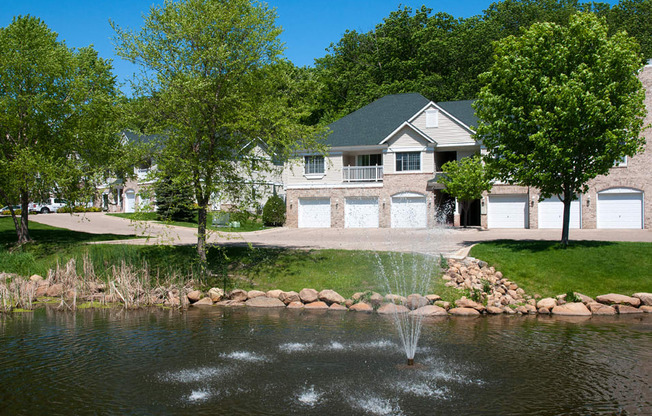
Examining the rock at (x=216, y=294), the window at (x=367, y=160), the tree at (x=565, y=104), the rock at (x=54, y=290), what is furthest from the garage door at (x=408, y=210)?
the rock at (x=54, y=290)

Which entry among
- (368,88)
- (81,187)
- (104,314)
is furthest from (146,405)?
(368,88)

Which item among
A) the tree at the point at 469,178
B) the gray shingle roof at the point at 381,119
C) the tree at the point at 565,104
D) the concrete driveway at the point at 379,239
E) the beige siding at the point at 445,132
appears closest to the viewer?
the tree at the point at 565,104

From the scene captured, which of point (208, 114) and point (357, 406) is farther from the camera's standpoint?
point (208, 114)

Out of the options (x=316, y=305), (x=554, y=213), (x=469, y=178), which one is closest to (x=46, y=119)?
(x=316, y=305)

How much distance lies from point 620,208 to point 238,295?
26957mm

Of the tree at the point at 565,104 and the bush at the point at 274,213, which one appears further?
the bush at the point at 274,213

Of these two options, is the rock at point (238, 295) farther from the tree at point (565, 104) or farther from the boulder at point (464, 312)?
the tree at point (565, 104)

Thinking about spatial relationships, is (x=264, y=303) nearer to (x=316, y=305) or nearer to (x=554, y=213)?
(x=316, y=305)

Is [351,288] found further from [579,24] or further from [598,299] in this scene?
[579,24]

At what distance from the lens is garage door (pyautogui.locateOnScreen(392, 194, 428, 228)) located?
1485 inches

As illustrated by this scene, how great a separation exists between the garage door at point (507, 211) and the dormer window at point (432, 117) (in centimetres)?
678

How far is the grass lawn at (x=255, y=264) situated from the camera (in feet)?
61.4

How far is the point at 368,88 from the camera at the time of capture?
182ft

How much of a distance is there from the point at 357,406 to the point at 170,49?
15.6 m
